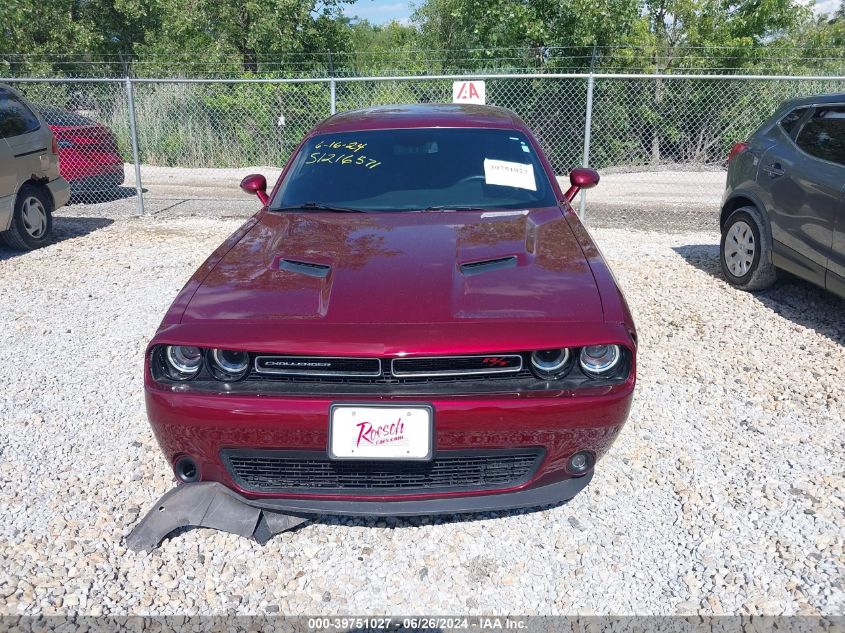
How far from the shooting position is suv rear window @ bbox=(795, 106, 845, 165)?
201 inches

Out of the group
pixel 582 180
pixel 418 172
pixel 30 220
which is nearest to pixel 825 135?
pixel 582 180

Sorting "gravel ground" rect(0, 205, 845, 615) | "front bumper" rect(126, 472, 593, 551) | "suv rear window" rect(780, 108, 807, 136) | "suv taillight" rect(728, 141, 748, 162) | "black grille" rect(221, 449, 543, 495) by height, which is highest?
"suv rear window" rect(780, 108, 807, 136)

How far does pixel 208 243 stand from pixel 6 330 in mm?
3128

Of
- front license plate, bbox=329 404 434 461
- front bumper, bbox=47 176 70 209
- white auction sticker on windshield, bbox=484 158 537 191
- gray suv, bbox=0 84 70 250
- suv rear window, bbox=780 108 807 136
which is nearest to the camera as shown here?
front license plate, bbox=329 404 434 461

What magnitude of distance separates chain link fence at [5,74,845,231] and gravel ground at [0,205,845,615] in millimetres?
7590

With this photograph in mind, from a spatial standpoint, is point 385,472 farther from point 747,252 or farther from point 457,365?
point 747,252

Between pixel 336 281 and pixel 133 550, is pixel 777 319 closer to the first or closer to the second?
pixel 336 281

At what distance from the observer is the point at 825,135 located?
5297 millimetres

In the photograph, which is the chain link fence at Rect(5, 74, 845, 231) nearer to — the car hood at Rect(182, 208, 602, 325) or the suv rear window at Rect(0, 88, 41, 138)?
the suv rear window at Rect(0, 88, 41, 138)

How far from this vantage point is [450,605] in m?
2.55

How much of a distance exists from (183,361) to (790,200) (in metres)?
4.80

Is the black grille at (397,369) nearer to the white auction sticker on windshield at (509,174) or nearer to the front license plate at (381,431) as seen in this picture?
the front license plate at (381,431)

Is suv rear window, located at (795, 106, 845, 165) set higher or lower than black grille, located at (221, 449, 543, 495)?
higher

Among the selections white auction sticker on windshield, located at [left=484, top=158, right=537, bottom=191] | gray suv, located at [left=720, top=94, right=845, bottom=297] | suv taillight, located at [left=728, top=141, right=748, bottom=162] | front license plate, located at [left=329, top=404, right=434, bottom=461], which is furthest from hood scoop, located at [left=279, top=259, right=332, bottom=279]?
suv taillight, located at [left=728, top=141, right=748, bottom=162]
